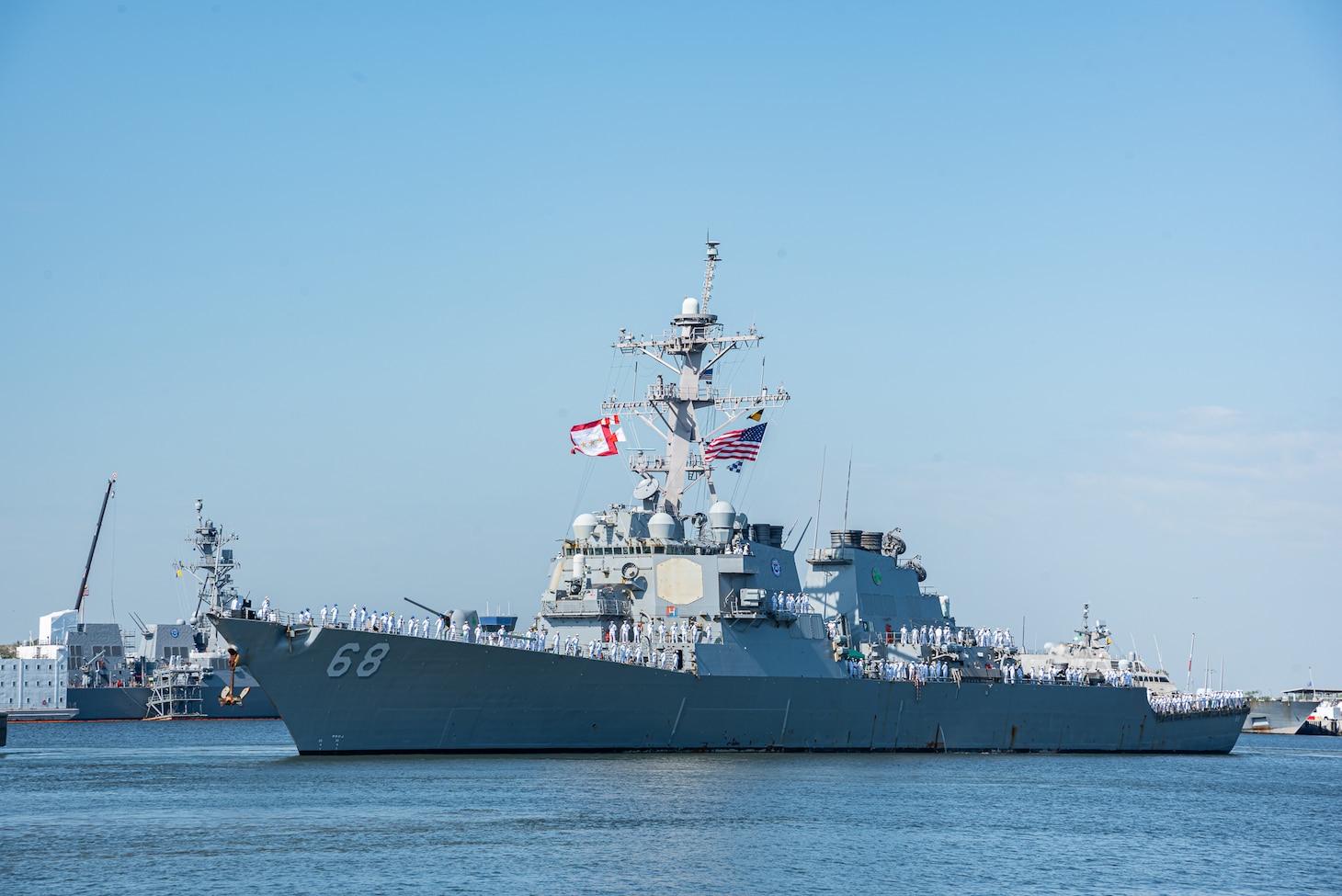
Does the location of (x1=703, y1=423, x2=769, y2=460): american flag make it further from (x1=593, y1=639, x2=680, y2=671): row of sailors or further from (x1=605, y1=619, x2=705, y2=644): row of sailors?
(x1=593, y1=639, x2=680, y2=671): row of sailors

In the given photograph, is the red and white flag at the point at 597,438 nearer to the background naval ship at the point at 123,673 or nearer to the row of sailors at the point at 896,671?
the row of sailors at the point at 896,671

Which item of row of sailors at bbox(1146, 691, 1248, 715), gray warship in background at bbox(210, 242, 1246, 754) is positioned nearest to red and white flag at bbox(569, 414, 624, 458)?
gray warship in background at bbox(210, 242, 1246, 754)

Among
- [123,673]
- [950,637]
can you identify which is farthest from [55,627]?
[950,637]

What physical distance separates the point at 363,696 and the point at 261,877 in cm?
1111

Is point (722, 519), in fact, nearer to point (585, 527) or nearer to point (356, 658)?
point (585, 527)

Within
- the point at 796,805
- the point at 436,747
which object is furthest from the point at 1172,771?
the point at 436,747

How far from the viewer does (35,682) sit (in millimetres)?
79375

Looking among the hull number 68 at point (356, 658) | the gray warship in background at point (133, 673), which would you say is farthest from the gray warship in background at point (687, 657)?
the gray warship in background at point (133, 673)

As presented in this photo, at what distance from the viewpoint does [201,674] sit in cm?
8381

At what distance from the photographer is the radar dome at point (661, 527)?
36469mm

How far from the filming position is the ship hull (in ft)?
100.0

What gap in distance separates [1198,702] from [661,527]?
25346 millimetres

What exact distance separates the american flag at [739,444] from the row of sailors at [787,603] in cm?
342

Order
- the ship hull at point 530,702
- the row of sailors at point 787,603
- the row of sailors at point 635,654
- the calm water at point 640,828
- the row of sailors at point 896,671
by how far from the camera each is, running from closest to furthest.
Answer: the calm water at point 640,828
the ship hull at point 530,702
the row of sailors at point 635,654
the row of sailors at point 787,603
the row of sailors at point 896,671
